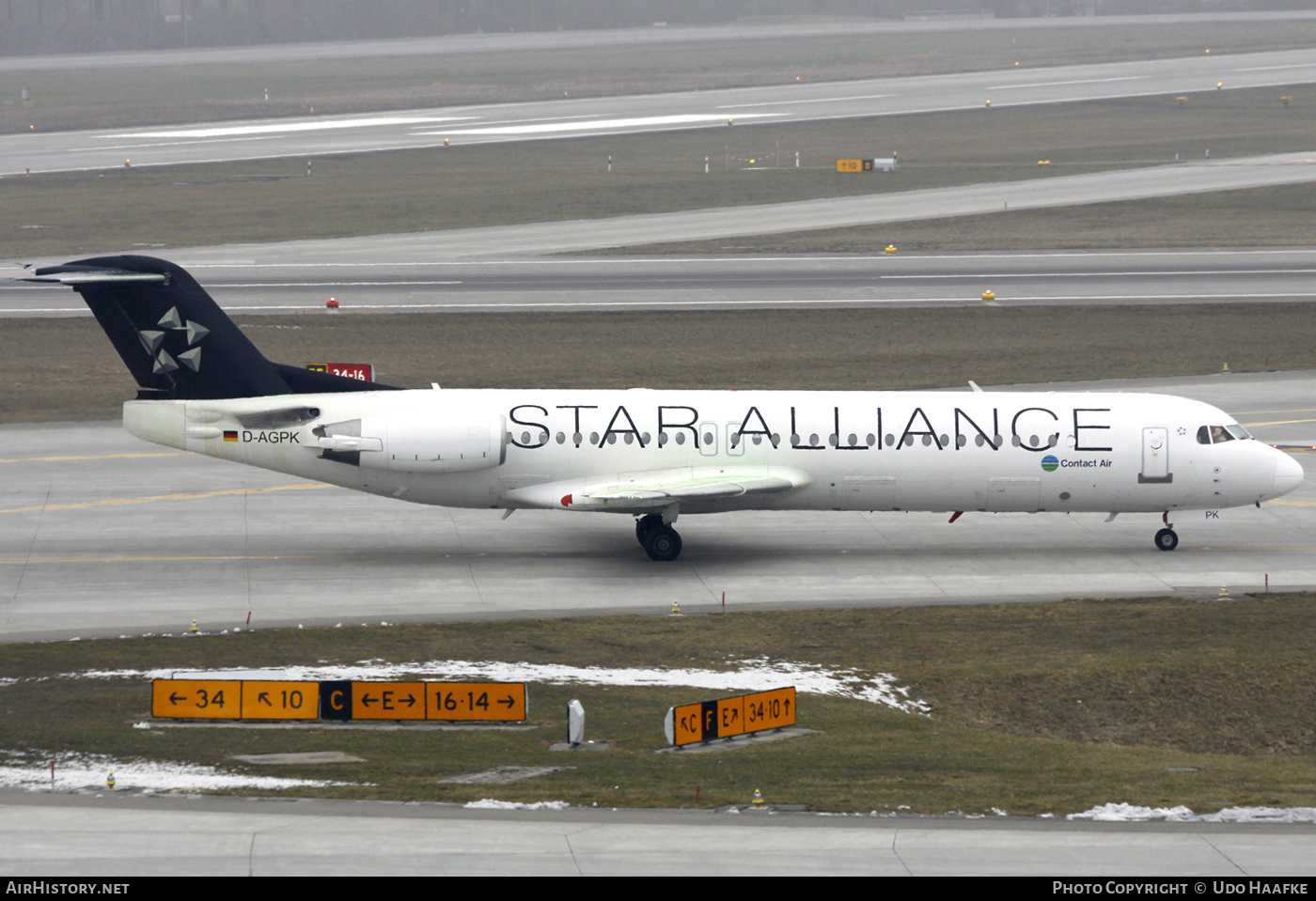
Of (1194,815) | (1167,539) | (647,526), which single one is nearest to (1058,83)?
(1167,539)

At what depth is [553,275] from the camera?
69312 mm

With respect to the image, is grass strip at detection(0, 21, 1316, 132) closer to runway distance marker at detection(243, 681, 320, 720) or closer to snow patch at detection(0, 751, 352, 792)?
runway distance marker at detection(243, 681, 320, 720)

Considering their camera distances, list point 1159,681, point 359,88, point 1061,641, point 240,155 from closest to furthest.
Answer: point 1159,681
point 1061,641
point 240,155
point 359,88

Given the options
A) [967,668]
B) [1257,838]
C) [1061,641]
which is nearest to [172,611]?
[967,668]

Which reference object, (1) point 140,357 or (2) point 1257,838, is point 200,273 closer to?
(1) point 140,357

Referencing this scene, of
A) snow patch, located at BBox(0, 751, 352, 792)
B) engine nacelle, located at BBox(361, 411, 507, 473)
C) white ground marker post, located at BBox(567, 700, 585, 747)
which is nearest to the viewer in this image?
snow patch, located at BBox(0, 751, 352, 792)

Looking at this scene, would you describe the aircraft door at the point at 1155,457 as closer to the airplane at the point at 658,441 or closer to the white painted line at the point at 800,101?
the airplane at the point at 658,441

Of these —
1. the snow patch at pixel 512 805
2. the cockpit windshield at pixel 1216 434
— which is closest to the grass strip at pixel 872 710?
the snow patch at pixel 512 805

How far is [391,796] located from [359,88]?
140 metres

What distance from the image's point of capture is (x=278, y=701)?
80.6 ft

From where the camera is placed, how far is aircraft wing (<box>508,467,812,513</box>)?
115ft

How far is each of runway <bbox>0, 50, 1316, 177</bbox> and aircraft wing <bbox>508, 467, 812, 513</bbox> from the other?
74.4 m

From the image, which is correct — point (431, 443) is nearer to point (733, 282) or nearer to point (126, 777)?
point (126, 777)

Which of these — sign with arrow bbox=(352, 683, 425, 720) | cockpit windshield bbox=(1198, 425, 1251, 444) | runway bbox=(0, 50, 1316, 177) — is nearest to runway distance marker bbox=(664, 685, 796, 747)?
sign with arrow bbox=(352, 683, 425, 720)
